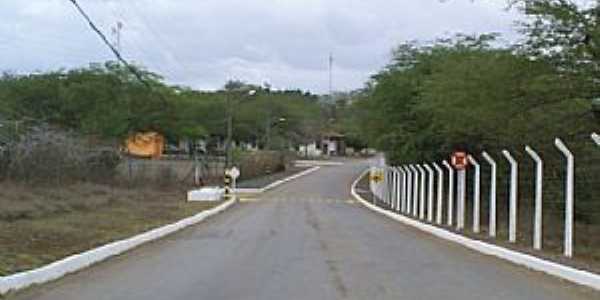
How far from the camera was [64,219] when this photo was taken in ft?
94.2

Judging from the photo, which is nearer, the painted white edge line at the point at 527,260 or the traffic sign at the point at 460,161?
the painted white edge line at the point at 527,260

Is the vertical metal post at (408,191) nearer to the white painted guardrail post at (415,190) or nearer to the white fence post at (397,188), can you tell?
the white painted guardrail post at (415,190)

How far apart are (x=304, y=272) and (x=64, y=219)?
13.3m

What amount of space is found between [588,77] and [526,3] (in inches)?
123

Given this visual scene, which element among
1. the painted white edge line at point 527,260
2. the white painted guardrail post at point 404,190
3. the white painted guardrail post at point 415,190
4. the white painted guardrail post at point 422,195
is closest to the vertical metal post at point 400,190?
the white painted guardrail post at point 404,190

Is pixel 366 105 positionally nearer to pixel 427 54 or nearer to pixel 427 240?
pixel 427 54

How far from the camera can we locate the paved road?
14055 mm

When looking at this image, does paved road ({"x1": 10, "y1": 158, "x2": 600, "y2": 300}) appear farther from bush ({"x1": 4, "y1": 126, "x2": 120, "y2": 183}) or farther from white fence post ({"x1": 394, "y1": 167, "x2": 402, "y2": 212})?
white fence post ({"x1": 394, "y1": 167, "x2": 402, "y2": 212})

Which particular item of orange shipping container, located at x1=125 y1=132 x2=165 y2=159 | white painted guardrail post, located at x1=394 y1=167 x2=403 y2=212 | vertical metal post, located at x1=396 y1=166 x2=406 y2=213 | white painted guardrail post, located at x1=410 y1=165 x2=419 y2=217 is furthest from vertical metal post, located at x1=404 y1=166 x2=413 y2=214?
orange shipping container, located at x1=125 y1=132 x2=165 y2=159

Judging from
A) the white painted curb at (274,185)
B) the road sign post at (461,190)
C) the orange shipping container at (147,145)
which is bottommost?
the white painted curb at (274,185)

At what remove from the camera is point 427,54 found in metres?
64.5

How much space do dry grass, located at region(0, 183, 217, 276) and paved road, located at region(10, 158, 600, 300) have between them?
3.70 ft

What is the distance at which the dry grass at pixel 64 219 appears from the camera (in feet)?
62.9

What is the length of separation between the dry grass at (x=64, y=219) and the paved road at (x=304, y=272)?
1.13m
